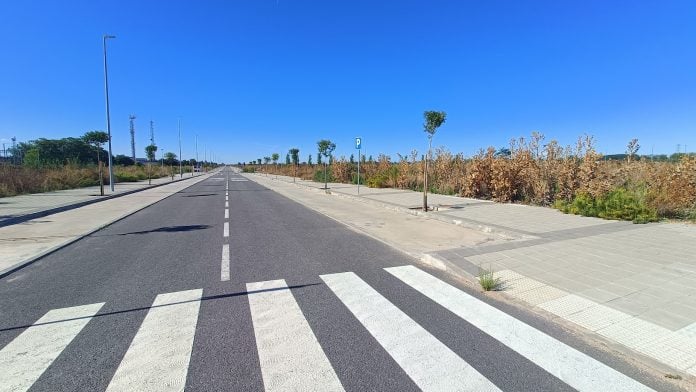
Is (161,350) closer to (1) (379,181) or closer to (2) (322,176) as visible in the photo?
(1) (379,181)

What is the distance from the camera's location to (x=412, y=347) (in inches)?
122

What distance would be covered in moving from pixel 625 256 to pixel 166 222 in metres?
11.1

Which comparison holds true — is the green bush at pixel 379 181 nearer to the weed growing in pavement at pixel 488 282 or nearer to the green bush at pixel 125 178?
the weed growing in pavement at pixel 488 282

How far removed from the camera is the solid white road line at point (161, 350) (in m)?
2.56

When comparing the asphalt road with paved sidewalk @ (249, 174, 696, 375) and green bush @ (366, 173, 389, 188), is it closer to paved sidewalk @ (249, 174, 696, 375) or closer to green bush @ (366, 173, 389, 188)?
paved sidewalk @ (249, 174, 696, 375)

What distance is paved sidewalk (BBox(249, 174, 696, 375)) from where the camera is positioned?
3.35m

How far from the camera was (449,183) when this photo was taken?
58.9 feet

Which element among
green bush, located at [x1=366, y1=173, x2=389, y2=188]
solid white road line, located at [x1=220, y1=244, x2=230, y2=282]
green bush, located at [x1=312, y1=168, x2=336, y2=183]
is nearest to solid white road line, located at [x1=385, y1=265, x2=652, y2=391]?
solid white road line, located at [x1=220, y1=244, x2=230, y2=282]

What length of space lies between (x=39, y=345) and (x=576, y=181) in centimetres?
1363

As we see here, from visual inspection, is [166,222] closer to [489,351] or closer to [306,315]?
[306,315]

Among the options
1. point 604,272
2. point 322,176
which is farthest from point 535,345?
point 322,176

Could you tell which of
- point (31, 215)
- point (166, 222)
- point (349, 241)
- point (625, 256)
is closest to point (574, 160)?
point (625, 256)

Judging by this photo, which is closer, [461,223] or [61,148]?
[461,223]

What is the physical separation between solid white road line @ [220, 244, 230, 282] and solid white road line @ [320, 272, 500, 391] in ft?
5.54
